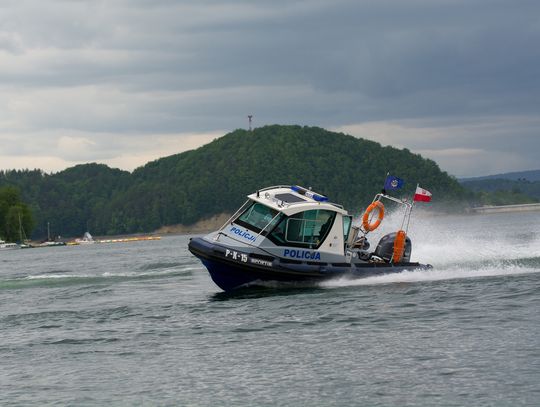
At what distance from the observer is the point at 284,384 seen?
1917 cm

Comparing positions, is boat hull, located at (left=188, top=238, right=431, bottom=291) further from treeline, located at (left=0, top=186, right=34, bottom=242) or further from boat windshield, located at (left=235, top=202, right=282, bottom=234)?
treeline, located at (left=0, top=186, right=34, bottom=242)

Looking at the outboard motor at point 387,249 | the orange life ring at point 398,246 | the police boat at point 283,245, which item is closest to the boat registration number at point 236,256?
the police boat at point 283,245

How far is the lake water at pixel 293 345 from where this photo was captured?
18.5 meters

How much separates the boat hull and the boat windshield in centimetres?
111

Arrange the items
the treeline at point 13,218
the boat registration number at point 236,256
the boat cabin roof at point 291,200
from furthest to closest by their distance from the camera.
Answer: the treeline at point 13,218 → the boat cabin roof at point 291,200 → the boat registration number at point 236,256

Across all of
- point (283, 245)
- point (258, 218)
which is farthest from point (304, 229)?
point (258, 218)

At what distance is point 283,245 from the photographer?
32.9m

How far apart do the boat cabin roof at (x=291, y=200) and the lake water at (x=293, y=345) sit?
2.66 metres

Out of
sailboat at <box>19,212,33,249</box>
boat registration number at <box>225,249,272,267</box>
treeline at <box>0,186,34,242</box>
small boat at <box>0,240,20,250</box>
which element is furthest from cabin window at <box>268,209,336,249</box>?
treeline at <box>0,186,34,242</box>

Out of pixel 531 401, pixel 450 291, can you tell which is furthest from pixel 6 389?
pixel 450 291

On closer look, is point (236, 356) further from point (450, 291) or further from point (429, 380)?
point (450, 291)

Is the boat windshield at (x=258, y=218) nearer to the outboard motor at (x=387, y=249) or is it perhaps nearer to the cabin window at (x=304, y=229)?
the cabin window at (x=304, y=229)

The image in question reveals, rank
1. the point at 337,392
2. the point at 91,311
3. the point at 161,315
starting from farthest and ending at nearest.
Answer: the point at 91,311, the point at 161,315, the point at 337,392

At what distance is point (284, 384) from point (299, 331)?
5869 millimetres
